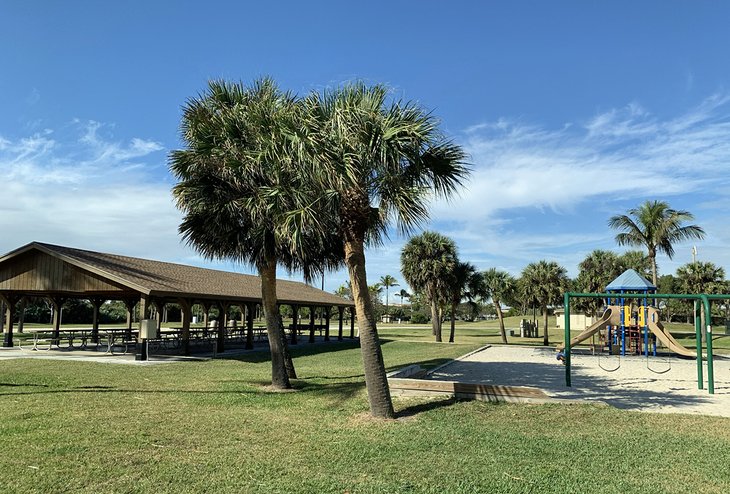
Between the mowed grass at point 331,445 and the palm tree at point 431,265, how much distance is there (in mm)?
22465

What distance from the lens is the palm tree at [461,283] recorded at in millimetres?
32906

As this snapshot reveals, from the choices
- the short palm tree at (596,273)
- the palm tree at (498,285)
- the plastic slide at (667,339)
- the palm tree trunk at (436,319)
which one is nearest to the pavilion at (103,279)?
the palm tree trunk at (436,319)

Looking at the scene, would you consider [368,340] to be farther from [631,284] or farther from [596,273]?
[596,273]

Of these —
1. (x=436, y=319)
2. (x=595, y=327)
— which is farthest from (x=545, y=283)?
(x=595, y=327)

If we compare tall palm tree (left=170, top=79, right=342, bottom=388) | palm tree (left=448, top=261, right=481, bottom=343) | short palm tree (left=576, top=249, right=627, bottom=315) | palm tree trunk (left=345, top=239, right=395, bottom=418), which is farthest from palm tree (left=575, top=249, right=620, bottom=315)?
palm tree trunk (left=345, top=239, right=395, bottom=418)

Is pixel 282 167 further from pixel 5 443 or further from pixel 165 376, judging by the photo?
pixel 165 376

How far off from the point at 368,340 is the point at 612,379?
8.90m

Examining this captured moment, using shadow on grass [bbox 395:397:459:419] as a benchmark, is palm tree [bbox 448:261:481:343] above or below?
above

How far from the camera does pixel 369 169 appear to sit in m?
8.09

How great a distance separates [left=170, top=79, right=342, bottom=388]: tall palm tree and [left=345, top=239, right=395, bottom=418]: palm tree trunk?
1306 millimetres

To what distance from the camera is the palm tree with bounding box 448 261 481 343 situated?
3291cm

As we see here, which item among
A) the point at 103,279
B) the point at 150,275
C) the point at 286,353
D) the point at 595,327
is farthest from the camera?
the point at 595,327

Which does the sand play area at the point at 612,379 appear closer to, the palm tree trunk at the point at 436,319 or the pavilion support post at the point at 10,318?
the palm tree trunk at the point at 436,319

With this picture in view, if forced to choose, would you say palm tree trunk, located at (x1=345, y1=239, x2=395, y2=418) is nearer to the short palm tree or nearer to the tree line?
the tree line
